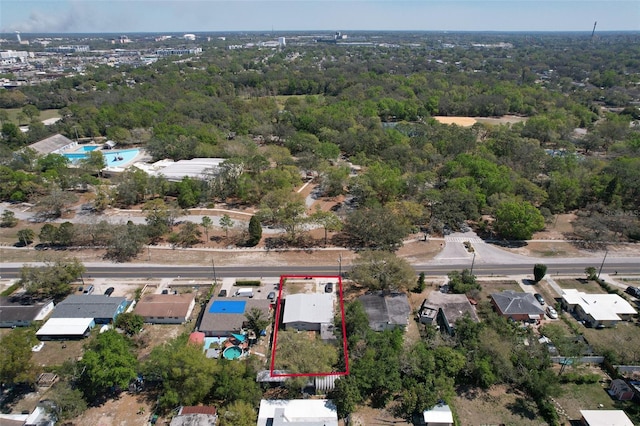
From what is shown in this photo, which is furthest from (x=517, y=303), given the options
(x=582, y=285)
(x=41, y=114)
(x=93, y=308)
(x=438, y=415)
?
(x=41, y=114)

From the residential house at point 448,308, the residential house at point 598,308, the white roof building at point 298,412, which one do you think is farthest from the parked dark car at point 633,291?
the white roof building at point 298,412

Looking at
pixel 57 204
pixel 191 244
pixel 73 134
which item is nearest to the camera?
pixel 191 244

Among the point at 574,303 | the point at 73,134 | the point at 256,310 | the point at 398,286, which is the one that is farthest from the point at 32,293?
the point at 73,134

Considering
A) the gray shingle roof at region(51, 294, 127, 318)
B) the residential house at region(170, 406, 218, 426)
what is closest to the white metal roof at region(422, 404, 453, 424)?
the residential house at region(170, 406, 218, 426)

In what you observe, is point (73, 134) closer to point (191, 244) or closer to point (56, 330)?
point (191, 244)

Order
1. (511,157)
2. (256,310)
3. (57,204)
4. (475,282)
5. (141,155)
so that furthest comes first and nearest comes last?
1. (141,155)
2. (511,157)
3. (57,204)
4. (475,282)
5. (256,310)

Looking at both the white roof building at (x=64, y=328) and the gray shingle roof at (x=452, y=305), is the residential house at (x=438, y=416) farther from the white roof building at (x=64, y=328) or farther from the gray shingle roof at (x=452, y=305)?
the white roof building at (x=64, y=328)
